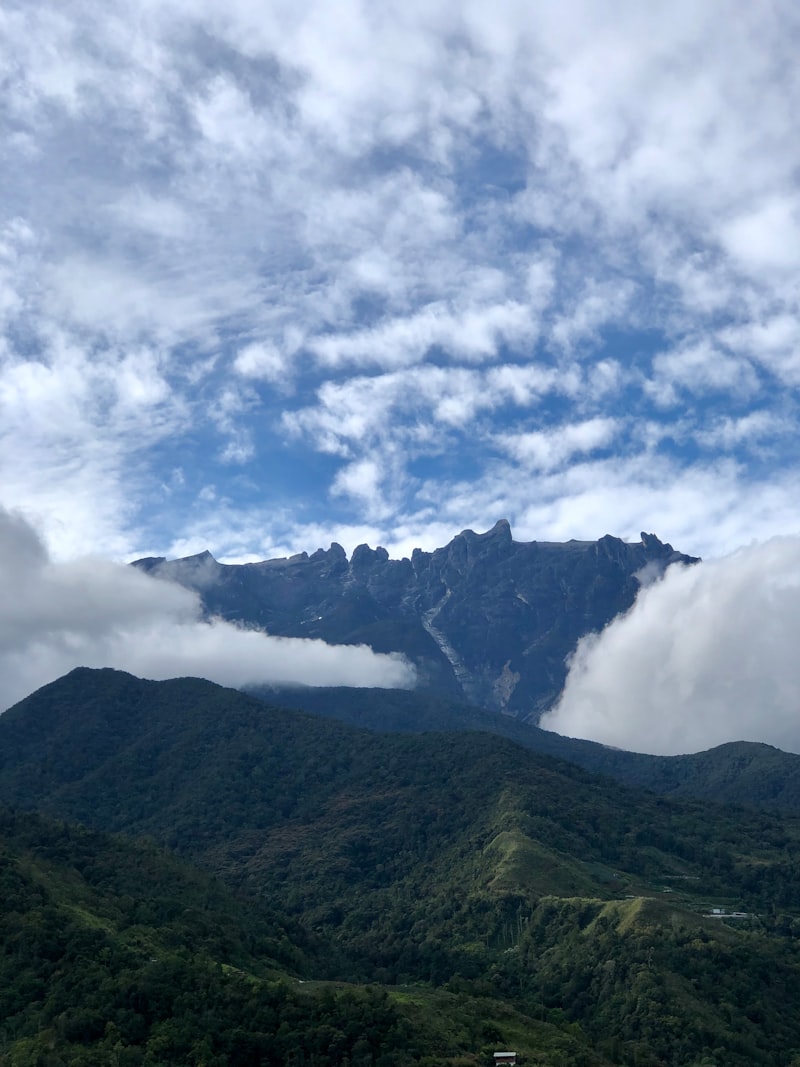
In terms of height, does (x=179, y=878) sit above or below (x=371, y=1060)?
above

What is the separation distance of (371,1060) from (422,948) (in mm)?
84695

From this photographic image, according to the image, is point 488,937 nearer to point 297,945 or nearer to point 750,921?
point 297,945

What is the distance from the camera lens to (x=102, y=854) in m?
171

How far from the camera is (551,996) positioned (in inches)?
6260

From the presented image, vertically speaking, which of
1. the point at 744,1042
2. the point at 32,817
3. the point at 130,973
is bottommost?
the point at 744,1042

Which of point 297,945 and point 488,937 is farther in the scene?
point 488,937

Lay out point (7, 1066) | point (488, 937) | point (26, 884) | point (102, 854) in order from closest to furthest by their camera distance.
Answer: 1. point (7, 1066)
2. point (26, 884)
3. point (102, 854)
4. point (488, 937)

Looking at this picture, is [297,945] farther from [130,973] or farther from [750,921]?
[750,921]

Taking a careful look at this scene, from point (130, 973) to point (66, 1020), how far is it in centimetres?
944

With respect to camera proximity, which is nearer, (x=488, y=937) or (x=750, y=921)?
(x=488, y=937)

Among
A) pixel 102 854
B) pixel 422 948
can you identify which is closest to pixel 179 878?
pixel 102 854

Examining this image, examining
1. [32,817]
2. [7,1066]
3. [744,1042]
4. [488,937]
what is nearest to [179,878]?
[32,817]

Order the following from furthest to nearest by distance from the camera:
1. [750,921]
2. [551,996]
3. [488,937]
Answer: [750,921] → [488,937] → [551,996]

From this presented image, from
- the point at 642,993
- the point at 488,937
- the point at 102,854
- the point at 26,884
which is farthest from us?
the point at 488,937
